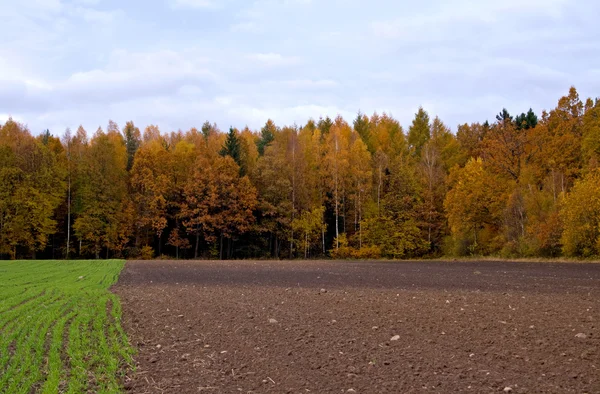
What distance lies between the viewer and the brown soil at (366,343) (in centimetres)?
713

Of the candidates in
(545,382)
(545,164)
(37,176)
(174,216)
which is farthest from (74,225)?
(545,382)

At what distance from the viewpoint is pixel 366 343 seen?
30.9 ft

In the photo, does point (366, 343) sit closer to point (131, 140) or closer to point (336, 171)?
point (336, 171)

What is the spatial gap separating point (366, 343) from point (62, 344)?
5922mm

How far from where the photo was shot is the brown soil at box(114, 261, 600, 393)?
7129mm

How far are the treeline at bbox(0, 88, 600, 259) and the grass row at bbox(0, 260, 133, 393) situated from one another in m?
38.4

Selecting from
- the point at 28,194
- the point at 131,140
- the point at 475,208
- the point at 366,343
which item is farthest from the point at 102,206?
the point at 366,343

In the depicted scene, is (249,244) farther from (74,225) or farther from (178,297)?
(178,297)

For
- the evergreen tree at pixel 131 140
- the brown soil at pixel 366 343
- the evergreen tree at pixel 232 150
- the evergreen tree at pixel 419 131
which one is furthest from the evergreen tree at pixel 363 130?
the brown soil at pixel 366 343

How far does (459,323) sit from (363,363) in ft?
12.8

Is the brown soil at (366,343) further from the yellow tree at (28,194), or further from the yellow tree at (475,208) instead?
the yellow tree at (28,194)

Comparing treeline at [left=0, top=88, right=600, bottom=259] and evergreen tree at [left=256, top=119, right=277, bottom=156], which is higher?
evergreen tree at [left=256, top=119, right=277, bottom=156]

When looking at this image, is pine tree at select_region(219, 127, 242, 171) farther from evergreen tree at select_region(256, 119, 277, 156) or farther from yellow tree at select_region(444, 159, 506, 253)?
yellow tree at select_region(444, 159, 506, 253)

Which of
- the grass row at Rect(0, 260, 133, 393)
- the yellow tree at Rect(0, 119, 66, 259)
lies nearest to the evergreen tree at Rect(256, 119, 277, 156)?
the yellow tree at Rect(0, 119, 66, 259)
